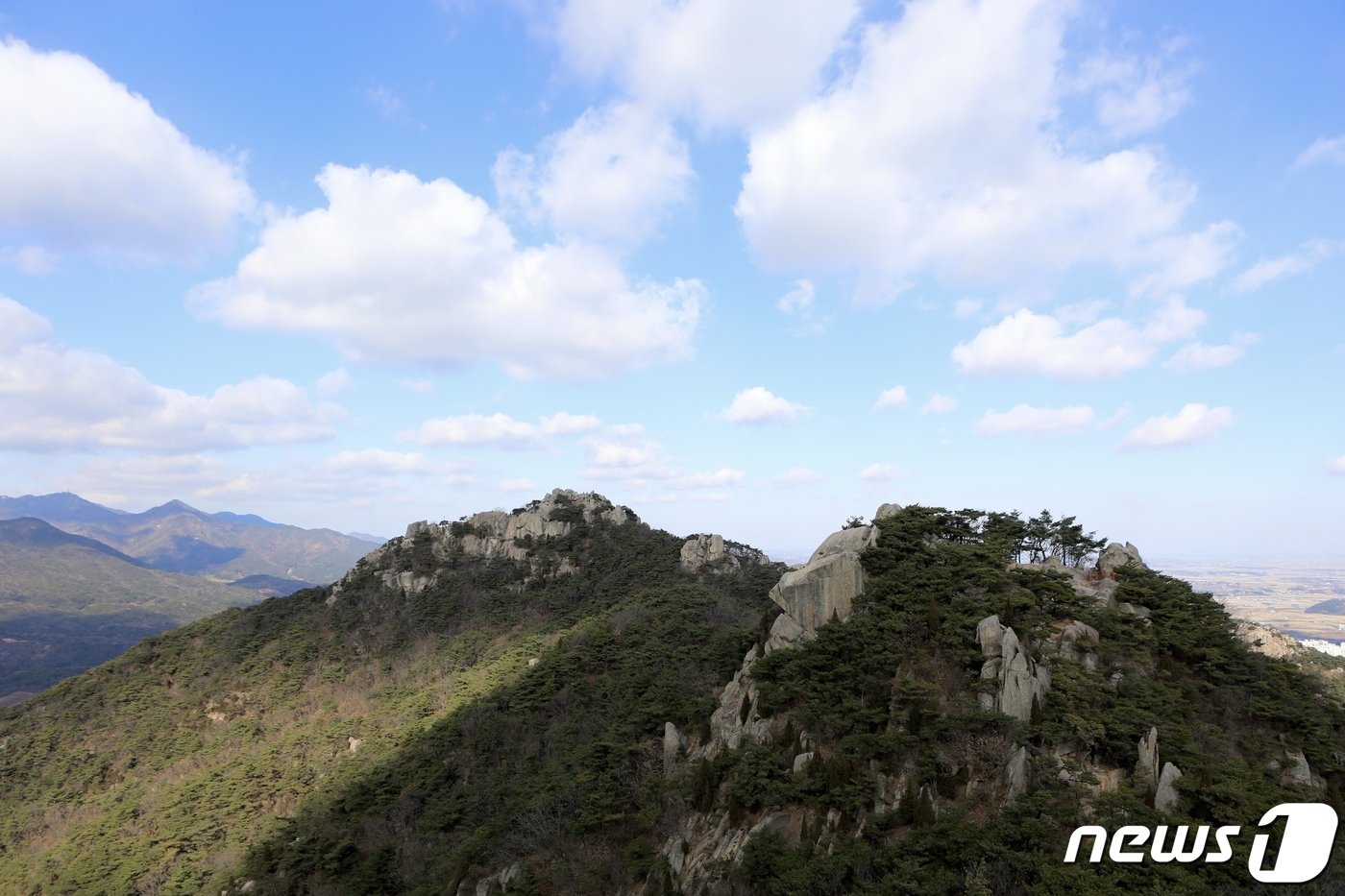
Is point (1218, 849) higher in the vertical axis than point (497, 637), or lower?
higher

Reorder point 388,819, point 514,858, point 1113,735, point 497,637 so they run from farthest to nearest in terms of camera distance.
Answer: point 497,637 < point 388,819 < point 514,858 < point 1113,735

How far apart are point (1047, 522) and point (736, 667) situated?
76.8 feet

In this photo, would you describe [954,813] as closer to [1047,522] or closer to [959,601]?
[959,601]

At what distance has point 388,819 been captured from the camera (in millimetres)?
44406

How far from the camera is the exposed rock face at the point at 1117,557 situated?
34.1 m

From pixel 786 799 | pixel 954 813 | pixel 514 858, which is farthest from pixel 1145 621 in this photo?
pixel 514 858

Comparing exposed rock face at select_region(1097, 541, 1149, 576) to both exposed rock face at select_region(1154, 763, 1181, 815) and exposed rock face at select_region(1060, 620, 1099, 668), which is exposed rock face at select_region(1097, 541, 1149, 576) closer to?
exposed rock face at select_region(1060, 620, 1099, 668)

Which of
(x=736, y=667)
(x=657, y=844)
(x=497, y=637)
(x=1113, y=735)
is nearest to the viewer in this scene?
(x=1113, y=735)

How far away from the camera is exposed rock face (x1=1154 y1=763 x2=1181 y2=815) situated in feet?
65.8

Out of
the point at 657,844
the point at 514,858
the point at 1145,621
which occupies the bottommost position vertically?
the point at 514,858
